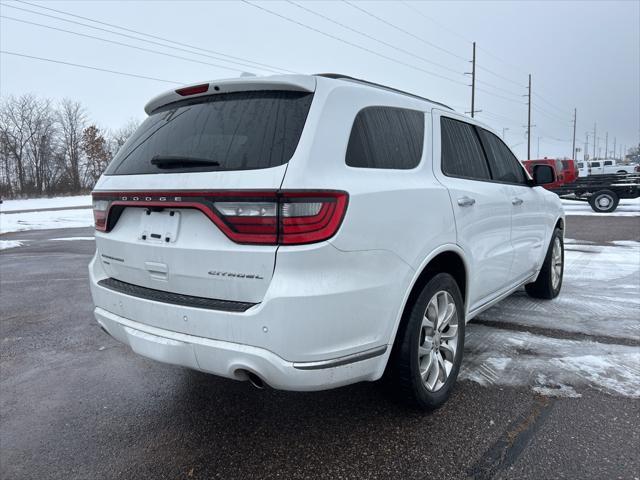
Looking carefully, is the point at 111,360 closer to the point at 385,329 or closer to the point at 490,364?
the point at 385,329

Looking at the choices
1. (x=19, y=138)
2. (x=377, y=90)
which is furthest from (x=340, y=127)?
(x=19, y=138)

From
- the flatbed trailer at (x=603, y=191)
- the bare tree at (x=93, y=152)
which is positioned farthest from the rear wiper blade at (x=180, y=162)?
the bare tree at (x=93, y=152)

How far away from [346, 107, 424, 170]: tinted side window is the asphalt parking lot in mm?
1329

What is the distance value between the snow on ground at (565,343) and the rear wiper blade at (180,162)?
2.27m

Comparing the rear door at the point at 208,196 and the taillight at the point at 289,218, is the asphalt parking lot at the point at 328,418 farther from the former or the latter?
the taillight at the point at 289,218

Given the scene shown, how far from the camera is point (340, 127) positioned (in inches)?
88.1

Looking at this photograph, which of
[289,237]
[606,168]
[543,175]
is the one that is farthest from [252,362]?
[606,168]

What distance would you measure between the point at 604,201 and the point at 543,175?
606 inches

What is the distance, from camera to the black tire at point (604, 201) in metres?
17.0

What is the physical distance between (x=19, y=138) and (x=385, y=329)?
58.4 metres

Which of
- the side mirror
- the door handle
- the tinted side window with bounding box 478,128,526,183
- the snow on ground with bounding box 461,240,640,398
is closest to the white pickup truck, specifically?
the snow on ground with bounding box 461,240,640,398

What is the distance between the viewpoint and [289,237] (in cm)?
201

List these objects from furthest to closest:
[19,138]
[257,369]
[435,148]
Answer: [19,138] < [435,148] < [257,369]

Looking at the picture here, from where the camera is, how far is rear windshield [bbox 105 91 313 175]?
7.04 feet
